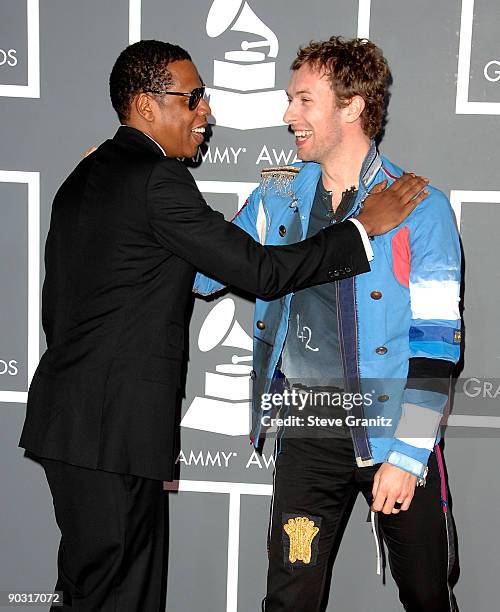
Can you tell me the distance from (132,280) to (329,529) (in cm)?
96

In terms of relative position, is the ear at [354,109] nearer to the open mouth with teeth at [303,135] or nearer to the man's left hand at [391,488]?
the open mouth with teeth at [303,135]

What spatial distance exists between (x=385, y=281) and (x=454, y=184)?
2.48ft

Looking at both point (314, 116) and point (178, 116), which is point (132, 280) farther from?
point (314, 116)

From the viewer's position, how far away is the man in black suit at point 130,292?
213cm

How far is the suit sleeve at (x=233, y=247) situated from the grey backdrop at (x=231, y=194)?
2.51 feet

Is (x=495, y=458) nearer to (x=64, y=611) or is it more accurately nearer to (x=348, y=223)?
(x=348, y=223)

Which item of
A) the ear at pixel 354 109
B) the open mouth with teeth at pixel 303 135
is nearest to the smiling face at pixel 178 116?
the open mouth with teeth at pixel 303 135

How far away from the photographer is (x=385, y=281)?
2273 mm

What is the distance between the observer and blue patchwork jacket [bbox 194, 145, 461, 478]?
218cm

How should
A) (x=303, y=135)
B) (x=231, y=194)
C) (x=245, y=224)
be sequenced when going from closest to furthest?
(x=303, y=135)
(x=245, y=224)
(x=231, y=194)

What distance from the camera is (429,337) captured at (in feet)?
7.18

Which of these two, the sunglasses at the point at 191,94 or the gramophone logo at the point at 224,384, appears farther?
the gramophone logo at the point at 224,384

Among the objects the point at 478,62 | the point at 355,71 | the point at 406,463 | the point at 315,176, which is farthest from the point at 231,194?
the point at 406,463

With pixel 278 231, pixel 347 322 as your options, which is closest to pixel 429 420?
pixel 347 322
